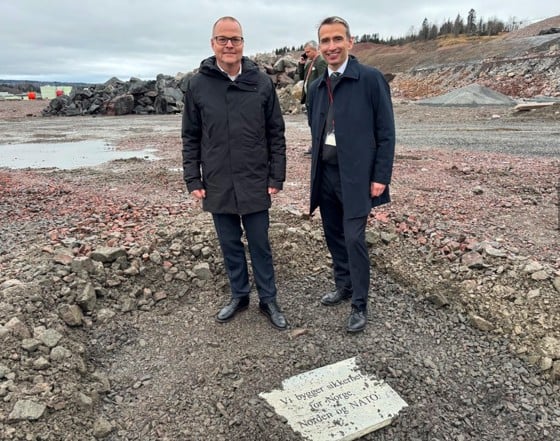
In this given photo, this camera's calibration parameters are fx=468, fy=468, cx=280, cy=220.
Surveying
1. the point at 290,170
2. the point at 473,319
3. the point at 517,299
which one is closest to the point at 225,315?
the point at 473,319

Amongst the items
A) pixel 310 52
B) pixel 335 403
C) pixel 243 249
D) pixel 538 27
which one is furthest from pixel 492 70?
pixel 335 403

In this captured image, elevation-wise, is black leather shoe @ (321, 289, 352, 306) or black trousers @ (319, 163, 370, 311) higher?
black trousers @ (319, 163, 370, 311)

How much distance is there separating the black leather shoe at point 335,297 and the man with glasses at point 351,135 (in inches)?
17.2

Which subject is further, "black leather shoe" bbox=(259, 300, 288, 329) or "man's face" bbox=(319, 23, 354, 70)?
"black leather shoe" bbox=(259, 300, 288, 329)

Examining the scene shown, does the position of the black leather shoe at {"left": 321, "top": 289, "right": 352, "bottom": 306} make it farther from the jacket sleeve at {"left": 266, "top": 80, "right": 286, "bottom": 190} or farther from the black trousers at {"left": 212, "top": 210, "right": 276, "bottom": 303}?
the jacket sleeve at {"left": 266, "top": 80, "right": 286, "bottom": 190}

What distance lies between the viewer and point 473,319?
3.51 m

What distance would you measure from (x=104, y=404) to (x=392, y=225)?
3.03 m

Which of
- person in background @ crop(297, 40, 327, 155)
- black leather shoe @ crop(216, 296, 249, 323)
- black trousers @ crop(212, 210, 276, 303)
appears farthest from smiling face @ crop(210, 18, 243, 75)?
person in background @ crop(297, 40, 327, 155)

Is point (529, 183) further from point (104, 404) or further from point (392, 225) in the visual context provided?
point (104, 404)

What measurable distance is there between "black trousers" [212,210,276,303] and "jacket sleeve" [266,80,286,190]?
247 millimetres

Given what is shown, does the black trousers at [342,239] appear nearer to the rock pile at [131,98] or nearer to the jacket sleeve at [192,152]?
the jacket sleeve at [192,152]

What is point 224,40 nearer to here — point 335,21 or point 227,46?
point 227,46

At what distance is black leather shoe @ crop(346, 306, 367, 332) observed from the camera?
3320 mm

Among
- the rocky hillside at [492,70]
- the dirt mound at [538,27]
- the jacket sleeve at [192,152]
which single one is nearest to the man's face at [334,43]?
the jacket sleeve at [192,152]
